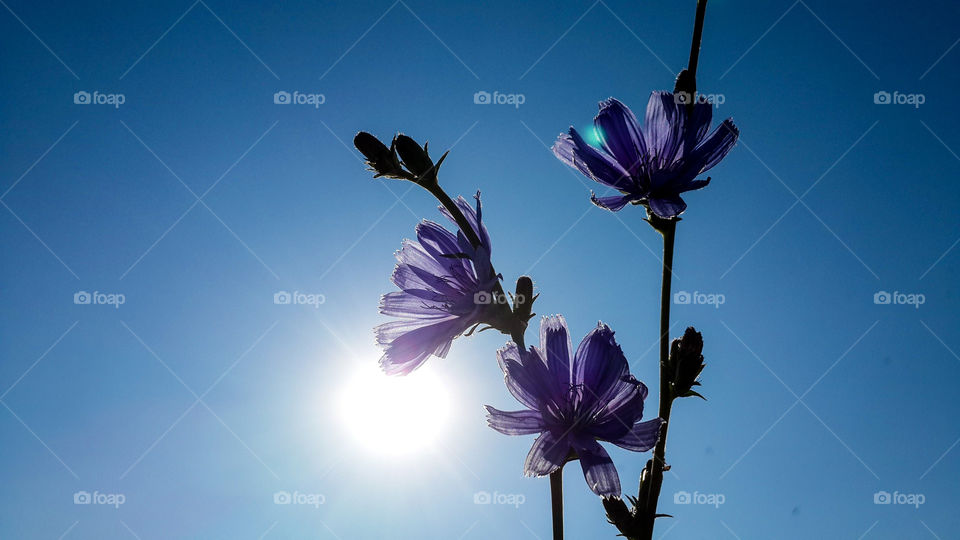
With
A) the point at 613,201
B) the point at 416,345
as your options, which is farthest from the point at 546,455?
the point at 613,201

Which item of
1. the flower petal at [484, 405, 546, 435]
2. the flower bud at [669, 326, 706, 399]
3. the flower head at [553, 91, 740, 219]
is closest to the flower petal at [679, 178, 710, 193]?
the flower head at [553, 91, 740, 219]

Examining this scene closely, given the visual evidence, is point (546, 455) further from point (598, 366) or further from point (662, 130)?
point (662, 130)

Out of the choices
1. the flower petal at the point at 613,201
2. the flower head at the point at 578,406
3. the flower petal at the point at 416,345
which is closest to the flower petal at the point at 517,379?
the flower head at the point at 578,406

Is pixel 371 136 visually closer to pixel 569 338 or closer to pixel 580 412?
pixel 569 338

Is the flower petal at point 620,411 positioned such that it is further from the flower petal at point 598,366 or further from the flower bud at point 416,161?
the flower bud at point 416,161

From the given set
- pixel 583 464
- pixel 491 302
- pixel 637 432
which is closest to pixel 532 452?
pixel 583 464

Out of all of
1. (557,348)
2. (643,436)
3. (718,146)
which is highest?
(718,146)
